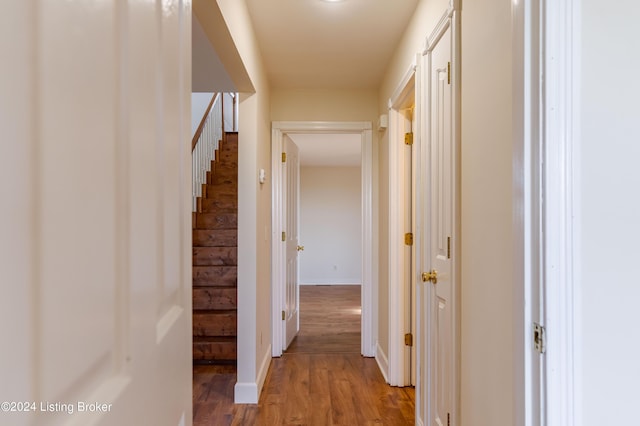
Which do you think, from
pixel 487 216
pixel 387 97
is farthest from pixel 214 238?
pixel 487 216

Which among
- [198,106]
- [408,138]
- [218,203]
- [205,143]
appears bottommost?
[218,203]

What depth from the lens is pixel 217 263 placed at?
13.3 feet

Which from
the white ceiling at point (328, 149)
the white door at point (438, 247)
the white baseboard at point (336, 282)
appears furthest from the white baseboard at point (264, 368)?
the white baseboard at point (336, 282)

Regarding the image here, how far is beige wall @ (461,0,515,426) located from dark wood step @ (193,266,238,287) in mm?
2733

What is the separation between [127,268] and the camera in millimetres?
515

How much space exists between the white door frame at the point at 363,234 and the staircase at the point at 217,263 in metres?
0.42

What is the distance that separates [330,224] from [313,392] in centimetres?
521

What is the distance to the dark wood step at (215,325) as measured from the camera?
11.3 ft

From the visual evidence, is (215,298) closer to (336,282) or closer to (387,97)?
(387,97)
